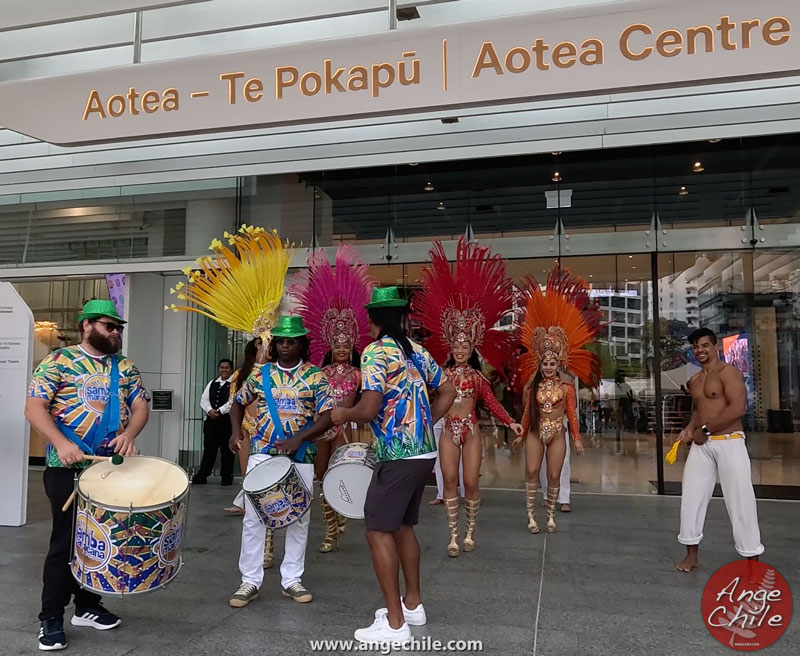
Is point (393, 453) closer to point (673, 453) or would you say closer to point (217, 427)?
point (673, 453)

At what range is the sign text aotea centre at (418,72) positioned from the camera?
310 centimetres

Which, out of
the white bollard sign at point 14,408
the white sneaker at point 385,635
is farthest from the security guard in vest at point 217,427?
the white sneaker at point 385,635

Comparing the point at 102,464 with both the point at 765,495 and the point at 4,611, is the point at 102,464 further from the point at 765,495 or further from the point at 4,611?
the point at 765,495

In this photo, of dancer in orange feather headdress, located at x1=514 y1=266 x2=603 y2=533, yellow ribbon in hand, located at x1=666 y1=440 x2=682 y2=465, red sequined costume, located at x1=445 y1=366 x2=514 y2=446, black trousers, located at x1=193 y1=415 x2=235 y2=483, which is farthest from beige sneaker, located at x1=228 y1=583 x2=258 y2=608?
black trousers, located at x1=193 y1=415 x2=235 y2=483

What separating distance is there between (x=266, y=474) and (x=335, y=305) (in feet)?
7.67

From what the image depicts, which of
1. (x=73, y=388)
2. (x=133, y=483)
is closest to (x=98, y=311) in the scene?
(x=73, y=388)

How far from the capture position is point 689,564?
482 centimetres

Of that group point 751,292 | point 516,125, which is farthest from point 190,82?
point 751,292

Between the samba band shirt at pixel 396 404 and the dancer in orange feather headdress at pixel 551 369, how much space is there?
280 centimetres

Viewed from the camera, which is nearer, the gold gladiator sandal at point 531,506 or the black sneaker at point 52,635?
the black sneaker at point 52,635

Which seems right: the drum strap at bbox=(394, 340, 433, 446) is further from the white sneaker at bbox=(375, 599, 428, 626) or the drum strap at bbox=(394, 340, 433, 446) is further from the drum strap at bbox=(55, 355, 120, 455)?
the drum strap at bbox=(55, 355, 120, 455)

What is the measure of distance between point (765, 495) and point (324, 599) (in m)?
6.26

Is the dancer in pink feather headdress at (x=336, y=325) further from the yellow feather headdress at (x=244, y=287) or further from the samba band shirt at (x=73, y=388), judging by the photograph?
the samba band shirt at (x=73, y=388)

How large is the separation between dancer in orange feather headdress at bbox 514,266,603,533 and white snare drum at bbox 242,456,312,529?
9.15ft
